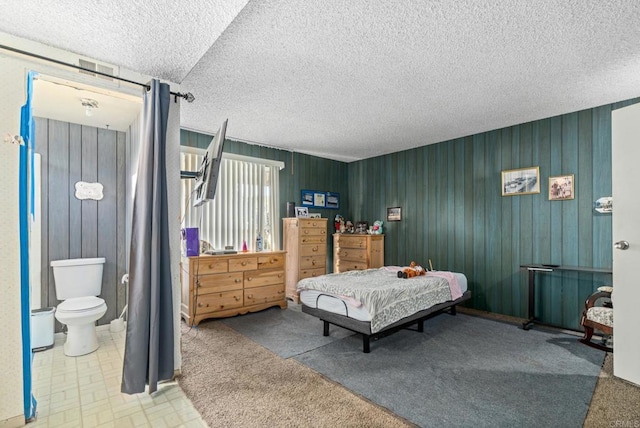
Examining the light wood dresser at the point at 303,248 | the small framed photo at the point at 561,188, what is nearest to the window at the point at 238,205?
the light wood dresser at the point at 303,248

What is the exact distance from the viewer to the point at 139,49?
2109 millimetres

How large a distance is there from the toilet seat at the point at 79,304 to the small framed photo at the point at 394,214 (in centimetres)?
436

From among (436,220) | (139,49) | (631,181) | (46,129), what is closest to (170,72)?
(139,49)

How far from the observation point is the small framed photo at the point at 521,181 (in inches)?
156

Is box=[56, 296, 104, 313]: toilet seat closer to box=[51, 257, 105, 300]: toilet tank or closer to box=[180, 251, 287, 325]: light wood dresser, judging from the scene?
box=[51, 257, 105, 300]: toilet tank

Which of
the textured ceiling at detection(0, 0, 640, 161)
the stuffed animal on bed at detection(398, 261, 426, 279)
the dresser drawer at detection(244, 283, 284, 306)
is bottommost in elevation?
the dresser drawer at detection(244, 283, 284, 306)

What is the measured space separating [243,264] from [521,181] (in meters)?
3.84

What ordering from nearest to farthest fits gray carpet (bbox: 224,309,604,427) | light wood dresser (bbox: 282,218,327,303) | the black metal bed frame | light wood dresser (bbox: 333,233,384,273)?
gray carpet (bbox: 224,309,604,427), the black metal bed frame, light wood dresser (bbox: 282,218,327,303), light wood dresser (bbox: 333,233,384,273)

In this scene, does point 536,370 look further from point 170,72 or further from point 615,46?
point 170,72

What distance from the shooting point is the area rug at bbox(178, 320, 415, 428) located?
1.88m

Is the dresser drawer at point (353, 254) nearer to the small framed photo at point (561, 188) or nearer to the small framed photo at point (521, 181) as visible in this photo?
the small framed photo at point (521, 181)

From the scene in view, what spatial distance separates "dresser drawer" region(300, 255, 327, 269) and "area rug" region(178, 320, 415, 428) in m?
2.10

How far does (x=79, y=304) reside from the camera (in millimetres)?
2822

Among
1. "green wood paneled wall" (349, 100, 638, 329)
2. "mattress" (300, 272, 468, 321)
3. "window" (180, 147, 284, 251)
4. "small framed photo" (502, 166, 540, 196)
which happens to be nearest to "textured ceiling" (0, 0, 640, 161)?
"green wood paneled wall" (349, 100, 638, 329)
